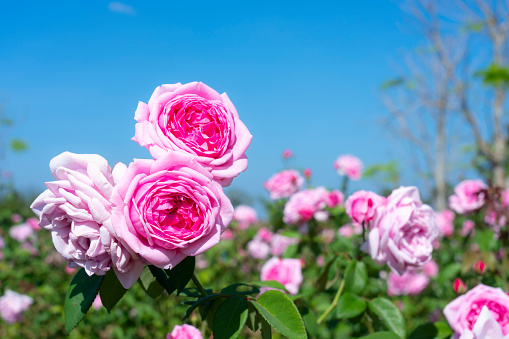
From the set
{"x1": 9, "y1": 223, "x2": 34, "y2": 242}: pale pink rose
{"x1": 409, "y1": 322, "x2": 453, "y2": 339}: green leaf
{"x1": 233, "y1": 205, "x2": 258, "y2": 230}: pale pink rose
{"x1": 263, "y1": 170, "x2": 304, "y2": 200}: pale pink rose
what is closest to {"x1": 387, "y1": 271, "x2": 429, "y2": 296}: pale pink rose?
{"x1": 263, "y1": 170, "x2": 304, "y2": 200}: pale pink rose

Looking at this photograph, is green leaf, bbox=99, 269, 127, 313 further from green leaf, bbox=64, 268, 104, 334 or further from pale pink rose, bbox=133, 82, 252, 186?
pale pink rose, bbox=133, 82, 252, 186

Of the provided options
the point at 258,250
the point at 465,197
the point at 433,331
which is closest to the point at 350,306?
the point at 433,331

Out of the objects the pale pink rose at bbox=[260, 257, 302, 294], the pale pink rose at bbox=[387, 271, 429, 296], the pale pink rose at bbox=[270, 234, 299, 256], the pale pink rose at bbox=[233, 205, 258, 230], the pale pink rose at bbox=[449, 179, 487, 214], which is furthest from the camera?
the pale pink rose at bbox=[233, 205, 258, 230]

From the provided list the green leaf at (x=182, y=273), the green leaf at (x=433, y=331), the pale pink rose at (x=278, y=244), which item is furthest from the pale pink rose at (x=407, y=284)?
the green leaf at (x=182, y=273)

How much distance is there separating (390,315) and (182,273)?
57 centimetres

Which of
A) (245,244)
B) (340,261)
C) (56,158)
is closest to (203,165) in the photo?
(56,158)

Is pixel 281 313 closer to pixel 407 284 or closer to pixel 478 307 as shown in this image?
pixel 478 307

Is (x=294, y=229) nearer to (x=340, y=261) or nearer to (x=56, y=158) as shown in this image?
(x=340, y=261)

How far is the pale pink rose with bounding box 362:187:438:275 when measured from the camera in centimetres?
101

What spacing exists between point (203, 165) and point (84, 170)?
0.18 meters

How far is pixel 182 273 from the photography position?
27.5 inches

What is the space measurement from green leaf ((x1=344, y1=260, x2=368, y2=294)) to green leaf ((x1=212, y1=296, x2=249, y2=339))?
406 millimetres

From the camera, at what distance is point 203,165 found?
69 cm

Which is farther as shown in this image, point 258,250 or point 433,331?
point 258,250
